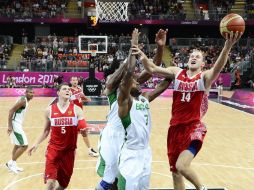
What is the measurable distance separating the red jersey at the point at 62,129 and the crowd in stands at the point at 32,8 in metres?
29.5

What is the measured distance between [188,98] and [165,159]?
167 inches

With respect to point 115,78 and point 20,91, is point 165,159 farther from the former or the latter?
point 20,91

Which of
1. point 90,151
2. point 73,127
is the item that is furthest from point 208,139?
point 73,127

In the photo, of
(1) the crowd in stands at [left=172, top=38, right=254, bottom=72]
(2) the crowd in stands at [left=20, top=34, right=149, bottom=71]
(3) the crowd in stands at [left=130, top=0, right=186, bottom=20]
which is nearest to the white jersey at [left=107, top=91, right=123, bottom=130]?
(2) the crowd in stands at [left=20, top=34, right=149, bottom=71]

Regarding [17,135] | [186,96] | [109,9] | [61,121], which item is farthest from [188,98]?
[109,9]

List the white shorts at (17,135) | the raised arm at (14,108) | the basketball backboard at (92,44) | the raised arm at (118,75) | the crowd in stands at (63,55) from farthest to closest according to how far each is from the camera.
Answer: the crowd in stands at (63,55), the basketball backboard at (92,44), the white shorts at (17,135), the raised arm at (14,108), the raised arm at (118,75)

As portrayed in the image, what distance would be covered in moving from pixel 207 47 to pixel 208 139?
20353 millimetres

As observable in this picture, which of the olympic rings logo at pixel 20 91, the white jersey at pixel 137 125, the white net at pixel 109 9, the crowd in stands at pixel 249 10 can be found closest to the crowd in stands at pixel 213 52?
the crowd in stands at pixel 249 10

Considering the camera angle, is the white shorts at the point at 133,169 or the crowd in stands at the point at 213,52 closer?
the white shorts at the point at 133,169

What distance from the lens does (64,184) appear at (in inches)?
241

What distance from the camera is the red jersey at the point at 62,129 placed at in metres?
6.17

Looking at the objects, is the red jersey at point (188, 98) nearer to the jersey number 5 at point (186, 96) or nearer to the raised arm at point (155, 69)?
the jersey number 5 at point (186, 96)

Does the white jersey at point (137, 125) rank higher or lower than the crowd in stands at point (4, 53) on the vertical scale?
higher

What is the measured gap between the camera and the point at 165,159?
977cm
